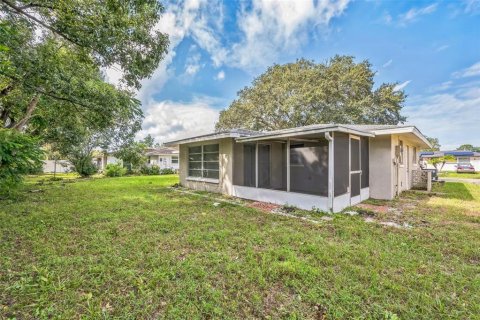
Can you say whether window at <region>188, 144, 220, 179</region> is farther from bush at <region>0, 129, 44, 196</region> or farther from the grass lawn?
bush at <region>0, 129, 44, 196</region>

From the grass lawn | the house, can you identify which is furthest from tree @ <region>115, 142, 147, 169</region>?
the grass lawn

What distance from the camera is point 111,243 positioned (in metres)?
4.15

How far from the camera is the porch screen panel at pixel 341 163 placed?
635cm

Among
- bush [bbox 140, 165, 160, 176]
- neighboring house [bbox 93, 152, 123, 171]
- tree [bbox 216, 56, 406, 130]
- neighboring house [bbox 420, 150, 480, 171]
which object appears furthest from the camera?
neighboring house [bbox 420, 150, 480, 171]

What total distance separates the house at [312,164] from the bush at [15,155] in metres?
5.53

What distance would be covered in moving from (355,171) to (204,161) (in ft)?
21.9

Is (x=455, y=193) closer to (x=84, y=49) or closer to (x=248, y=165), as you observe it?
(x=248, y=165)

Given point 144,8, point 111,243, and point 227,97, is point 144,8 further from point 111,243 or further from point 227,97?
point 227,97

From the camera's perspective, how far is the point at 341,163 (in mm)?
6641

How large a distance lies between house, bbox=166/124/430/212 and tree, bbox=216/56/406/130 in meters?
10.6

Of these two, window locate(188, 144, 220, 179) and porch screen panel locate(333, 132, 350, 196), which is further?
window locate(188, 144, 220, 179)

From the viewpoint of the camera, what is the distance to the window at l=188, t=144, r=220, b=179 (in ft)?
34.1


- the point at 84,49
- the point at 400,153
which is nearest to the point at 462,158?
the point at 400,153

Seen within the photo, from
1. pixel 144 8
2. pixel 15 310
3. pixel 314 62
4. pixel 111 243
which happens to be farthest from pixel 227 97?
pixel 15 310
